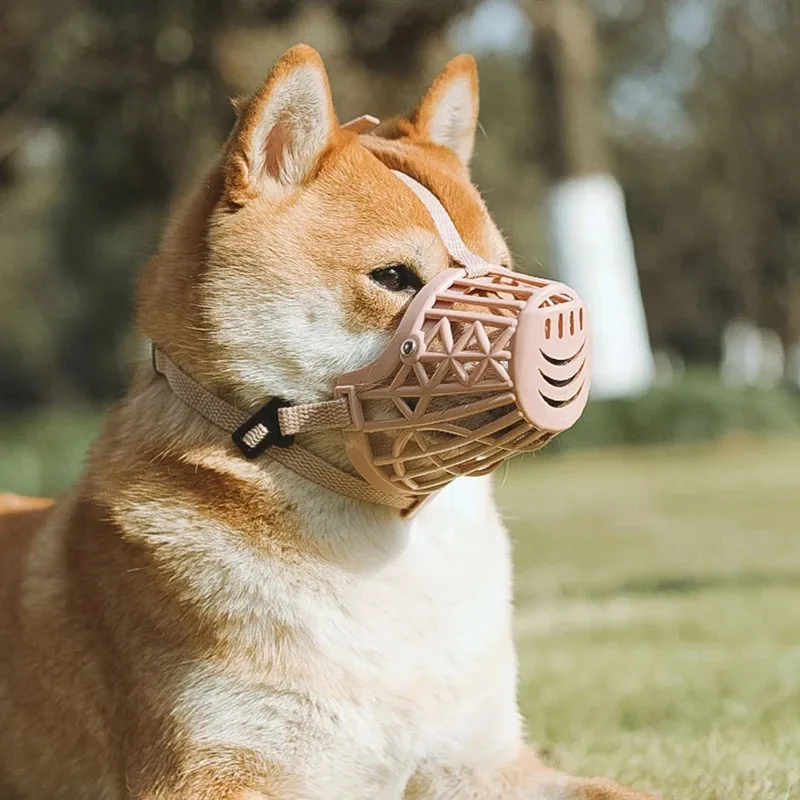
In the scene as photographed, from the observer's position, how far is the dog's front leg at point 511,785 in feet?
9.22

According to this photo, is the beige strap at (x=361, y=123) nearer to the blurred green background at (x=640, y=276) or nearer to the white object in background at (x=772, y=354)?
the blurred green background at (x=640, y=276)

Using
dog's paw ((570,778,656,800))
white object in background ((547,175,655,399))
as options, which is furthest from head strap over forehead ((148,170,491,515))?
white object in background ((547,175,655,399))

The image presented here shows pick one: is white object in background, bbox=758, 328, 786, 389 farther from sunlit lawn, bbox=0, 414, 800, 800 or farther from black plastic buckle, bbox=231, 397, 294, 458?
black plastic buckle, bbox=231, 397, 294, 458

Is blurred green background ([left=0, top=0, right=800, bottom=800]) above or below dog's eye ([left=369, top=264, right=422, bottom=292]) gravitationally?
below

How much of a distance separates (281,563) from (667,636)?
350 cm

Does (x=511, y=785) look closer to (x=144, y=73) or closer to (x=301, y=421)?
(x=301, y=421)

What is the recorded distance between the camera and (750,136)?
3312cm

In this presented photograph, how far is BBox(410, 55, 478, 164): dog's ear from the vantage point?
333 cm

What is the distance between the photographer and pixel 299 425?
2689 millimetres

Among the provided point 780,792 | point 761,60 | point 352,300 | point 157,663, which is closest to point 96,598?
point 157,663

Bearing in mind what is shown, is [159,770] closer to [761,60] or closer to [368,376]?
[368,376]

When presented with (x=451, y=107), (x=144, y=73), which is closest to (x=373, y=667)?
(x=451, y=107)

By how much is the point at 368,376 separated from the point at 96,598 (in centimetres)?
85

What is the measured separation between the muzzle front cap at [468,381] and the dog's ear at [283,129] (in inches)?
18.7
